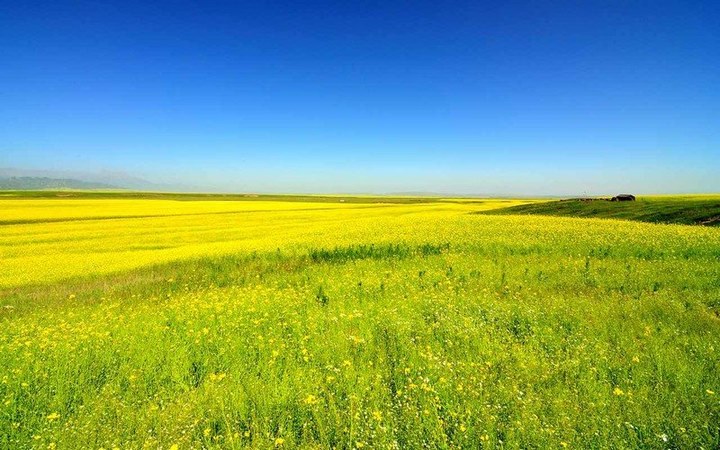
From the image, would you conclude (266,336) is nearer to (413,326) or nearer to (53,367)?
(413,326)

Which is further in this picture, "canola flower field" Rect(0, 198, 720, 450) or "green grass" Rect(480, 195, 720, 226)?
"green grass" Rect(480, 195, 720, 226)

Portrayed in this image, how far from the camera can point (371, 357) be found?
21.7ft

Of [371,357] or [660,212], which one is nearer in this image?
[371,357]

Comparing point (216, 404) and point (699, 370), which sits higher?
point (699, 370)

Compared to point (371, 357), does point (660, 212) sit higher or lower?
higher

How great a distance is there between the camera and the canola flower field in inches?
185

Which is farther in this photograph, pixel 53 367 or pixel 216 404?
pixel 53 367

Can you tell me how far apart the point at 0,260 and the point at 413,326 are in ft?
70.2

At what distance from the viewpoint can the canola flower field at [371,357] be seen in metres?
4.70

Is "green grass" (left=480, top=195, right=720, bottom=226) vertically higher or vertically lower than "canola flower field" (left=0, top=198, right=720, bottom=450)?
higher

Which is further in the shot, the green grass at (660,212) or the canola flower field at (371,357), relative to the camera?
the green grass at (660,212)

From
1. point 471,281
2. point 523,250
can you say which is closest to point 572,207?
point 523,250

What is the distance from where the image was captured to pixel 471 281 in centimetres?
1175

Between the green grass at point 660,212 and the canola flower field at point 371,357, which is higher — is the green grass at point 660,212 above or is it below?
above
